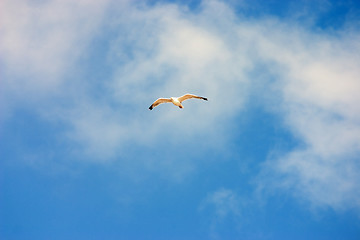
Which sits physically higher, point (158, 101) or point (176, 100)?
point (158, 101)

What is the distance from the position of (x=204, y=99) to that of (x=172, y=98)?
150 inches

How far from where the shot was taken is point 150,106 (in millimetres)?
56125

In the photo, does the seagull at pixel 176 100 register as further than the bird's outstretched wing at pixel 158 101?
No

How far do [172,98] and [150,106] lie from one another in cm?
358

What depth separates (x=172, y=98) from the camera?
53844mm

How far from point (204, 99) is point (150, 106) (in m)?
6.48

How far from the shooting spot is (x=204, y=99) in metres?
54.8

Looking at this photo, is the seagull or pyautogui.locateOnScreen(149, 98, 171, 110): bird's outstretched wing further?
pyautogui.locateOnScreen(149, 98, 171, 110): bird's outstretched wing

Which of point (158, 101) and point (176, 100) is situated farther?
point (158, 101)
